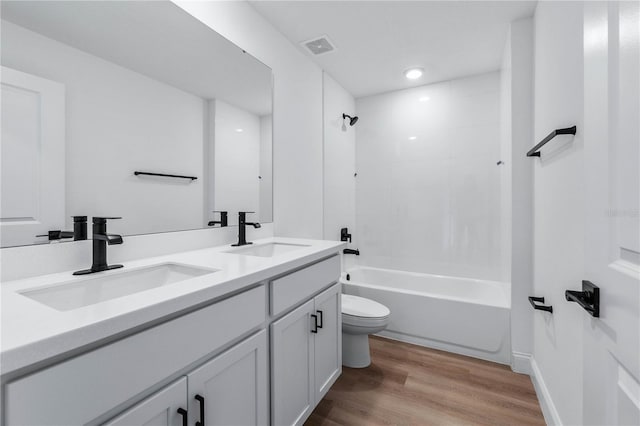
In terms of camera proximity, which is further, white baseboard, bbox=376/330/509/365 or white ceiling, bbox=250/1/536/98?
white baseboard, bbox=376/330/509/365

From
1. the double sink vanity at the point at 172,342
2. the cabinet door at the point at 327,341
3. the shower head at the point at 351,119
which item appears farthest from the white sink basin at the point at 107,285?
the shower head at the point at 351,119

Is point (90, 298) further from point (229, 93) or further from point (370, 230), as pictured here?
point (370, 230)

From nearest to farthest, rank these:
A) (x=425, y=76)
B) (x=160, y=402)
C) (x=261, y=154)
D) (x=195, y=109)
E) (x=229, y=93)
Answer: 1. (x=160, y=402)
2. (x=195, y=109)
3. (x=229, y=93)
4. (x=261, y=154)
5. (x=425, y=76)

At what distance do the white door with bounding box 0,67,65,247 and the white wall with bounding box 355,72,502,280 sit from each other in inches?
109

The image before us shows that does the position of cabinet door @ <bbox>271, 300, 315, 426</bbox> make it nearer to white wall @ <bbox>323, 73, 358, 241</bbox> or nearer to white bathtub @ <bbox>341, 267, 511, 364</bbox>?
white bathtub @ <bbox>341, 267, 511, 364</bbox>

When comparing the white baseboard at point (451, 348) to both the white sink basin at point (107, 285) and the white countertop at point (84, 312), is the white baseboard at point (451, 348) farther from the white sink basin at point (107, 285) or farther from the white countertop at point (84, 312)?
the white sink basin at point (107, 285)

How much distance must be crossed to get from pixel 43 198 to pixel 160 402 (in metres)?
0.79

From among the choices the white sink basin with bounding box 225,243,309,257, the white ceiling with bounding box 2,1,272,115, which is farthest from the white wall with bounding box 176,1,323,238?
the white sink basin with bounding box 225,243,309,257

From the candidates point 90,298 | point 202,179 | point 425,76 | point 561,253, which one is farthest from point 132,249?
point 425,76

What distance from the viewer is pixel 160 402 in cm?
74

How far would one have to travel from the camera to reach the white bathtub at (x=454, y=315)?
2.18 meters

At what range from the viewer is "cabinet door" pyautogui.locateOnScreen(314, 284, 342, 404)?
4.99 ft

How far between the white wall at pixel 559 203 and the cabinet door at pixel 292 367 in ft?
3.62

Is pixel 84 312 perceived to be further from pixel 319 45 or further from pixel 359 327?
pixel 319 45
